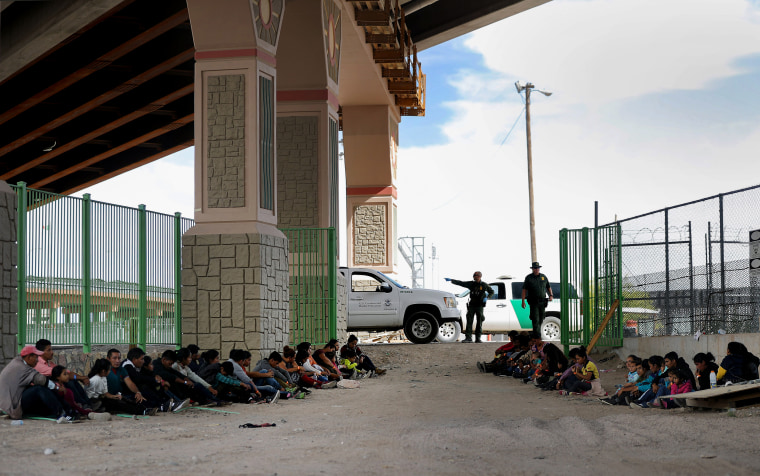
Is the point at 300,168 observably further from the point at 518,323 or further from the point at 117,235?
the point at 518,323

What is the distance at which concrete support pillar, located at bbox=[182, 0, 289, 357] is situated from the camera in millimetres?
14039

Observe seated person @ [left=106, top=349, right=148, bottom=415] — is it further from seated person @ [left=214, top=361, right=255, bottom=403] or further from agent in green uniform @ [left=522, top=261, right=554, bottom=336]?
agent in green uniform @ [left=522, top=261, right=554, bottom=336]

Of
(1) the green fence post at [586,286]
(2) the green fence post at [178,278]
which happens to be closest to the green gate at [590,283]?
(1) the green fence post at [586,286]

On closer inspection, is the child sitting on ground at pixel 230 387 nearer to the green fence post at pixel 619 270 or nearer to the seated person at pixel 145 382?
the seated person at pixel 145 382

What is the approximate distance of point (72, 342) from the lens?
11.5 m

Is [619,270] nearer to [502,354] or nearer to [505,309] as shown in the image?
[502,354]

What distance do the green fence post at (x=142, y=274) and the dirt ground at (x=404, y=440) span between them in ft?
6.69

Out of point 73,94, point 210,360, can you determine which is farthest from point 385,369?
point 73,94

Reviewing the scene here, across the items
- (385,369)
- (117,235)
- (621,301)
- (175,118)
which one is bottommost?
(385,369)

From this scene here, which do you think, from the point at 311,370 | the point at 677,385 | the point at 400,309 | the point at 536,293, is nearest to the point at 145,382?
the point at 311,370

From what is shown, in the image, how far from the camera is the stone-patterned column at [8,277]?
10258 millimetres

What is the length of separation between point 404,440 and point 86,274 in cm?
550

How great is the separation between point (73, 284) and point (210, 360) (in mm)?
2020

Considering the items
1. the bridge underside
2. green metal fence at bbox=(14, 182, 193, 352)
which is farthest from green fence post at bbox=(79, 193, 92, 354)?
the bridge underside
